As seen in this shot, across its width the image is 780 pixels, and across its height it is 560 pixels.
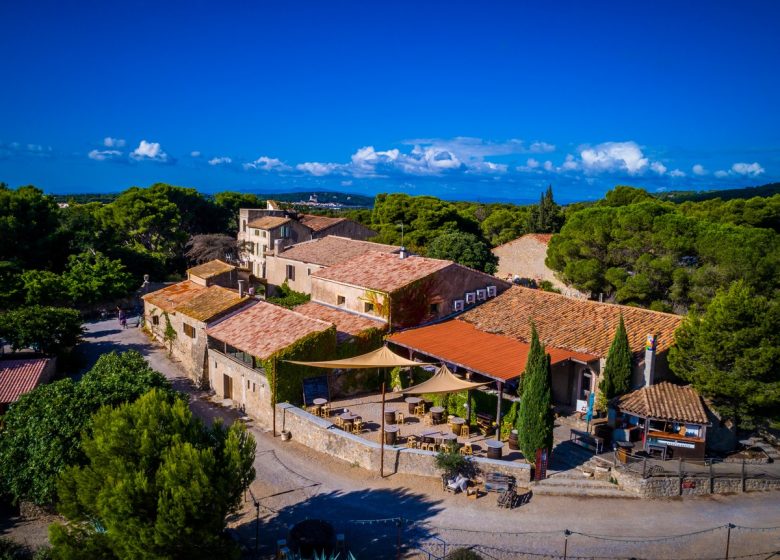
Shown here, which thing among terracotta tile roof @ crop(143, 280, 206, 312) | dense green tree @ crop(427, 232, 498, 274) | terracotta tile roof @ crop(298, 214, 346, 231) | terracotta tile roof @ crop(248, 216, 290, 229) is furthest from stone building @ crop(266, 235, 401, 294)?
terracotta tile roof @ crop(298, 214, 346, 231)

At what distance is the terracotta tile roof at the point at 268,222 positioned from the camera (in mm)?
54441

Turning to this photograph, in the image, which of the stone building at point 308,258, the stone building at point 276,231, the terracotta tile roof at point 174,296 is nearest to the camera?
the terracotta tile roof at point 174,296

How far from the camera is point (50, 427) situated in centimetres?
1811

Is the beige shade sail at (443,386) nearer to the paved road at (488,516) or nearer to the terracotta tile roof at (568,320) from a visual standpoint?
the paved road at (488,516)

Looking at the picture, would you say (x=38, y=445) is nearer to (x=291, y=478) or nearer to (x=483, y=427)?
(x=291, y=478)

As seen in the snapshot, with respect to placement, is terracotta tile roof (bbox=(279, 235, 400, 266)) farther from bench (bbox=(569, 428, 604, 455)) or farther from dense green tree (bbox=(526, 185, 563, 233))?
dense green tree (bbox=(526, 185, 563, 233))

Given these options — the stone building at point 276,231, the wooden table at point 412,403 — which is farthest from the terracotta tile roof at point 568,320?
the stone building at point 276,231

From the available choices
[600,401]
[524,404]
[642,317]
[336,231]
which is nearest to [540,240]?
[336,231]

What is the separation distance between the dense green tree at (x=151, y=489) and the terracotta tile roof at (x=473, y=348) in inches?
429

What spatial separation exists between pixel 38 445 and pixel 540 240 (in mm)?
42966

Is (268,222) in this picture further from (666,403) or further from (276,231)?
(666,403)

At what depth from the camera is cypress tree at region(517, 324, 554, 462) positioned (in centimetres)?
1850

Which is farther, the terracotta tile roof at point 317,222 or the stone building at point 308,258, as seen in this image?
the terracotta tile roof at point 317,222

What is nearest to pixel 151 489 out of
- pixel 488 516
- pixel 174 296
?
pixel 488 516
